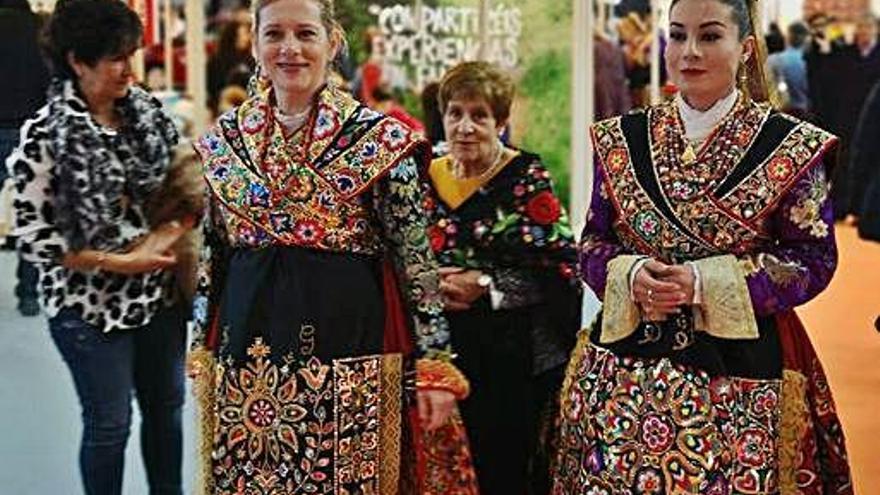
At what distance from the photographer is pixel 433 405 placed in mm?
2688

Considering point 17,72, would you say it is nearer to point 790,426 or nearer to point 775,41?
point 790,426

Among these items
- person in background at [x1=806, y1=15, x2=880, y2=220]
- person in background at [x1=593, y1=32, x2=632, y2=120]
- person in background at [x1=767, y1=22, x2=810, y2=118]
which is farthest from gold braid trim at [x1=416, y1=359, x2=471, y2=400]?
person in background at [x1=767, y1=22, x2=810, y2=118]

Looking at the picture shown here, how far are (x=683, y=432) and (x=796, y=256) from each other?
0.37m

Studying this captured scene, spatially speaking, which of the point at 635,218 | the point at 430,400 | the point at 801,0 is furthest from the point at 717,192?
the point at 801,0

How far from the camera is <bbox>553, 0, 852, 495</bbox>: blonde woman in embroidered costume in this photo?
8.13ft

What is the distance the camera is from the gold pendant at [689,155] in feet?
8.23

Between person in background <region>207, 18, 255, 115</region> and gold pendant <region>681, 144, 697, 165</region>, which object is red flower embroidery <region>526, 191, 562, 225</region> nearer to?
gold pendant <region>681, 144, 697, 165</region>

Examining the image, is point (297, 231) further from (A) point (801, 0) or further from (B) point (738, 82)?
(A) point (801, 0)

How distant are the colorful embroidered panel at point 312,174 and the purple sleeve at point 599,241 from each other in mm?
358

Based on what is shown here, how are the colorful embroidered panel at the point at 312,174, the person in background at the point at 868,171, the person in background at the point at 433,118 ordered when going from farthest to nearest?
the person in background at the point at 868,171 < the person in background at the point at 433,118 < the colorful embroidered panel at the point at 312,174

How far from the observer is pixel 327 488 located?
8.55 feet

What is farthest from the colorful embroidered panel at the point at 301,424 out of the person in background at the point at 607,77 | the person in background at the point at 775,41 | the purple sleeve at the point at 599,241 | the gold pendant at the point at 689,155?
the person in background at the point at 775,41

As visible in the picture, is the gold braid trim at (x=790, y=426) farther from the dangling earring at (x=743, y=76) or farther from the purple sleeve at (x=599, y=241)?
the dangling earring at (x=743, y=76)

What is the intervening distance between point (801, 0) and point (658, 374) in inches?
417
